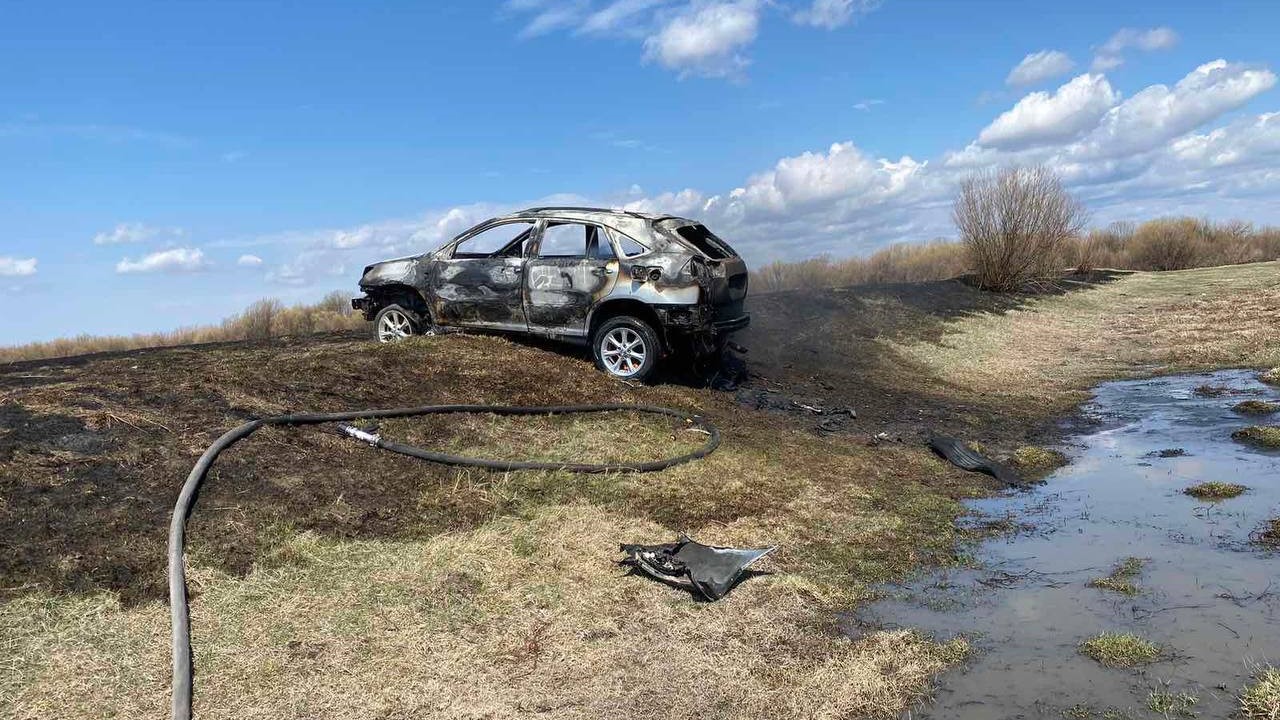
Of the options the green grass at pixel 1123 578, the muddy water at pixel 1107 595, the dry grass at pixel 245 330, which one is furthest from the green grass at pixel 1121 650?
the dry grass at pixel 245 330

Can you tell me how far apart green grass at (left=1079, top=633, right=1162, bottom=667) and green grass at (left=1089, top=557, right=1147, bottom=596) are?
0.79 meters

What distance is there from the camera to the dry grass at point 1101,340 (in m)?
14.5

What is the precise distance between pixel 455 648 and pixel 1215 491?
660 cm

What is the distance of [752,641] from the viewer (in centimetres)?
466

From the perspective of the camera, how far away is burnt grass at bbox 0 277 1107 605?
5.12 m

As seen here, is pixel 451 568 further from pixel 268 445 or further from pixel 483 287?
pixel 483 287

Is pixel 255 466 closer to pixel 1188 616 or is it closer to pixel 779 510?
pixel 779 510

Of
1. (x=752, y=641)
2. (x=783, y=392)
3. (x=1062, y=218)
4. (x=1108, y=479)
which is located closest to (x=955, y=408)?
(x=783, y=392)

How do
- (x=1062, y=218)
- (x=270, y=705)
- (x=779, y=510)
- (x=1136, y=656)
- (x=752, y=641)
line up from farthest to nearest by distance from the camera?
1. (x=1062, y=218)
2. (x=779, y=510)
3. (x=752, y=641)
4. (x=1136, y=656)
5. (x=270, y=705)

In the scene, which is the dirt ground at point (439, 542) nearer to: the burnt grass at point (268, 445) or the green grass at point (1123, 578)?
the burnt grass at point (268, 445)

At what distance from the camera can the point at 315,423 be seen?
23.2ft

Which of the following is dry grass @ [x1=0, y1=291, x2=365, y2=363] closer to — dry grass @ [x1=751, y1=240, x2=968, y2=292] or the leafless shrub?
the leafless shrub

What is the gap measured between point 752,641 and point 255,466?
151 inches

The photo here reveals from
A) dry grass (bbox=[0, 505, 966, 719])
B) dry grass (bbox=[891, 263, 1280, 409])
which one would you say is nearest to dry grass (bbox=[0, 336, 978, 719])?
dry grass (bbox=[0, 505, 966, 719])
